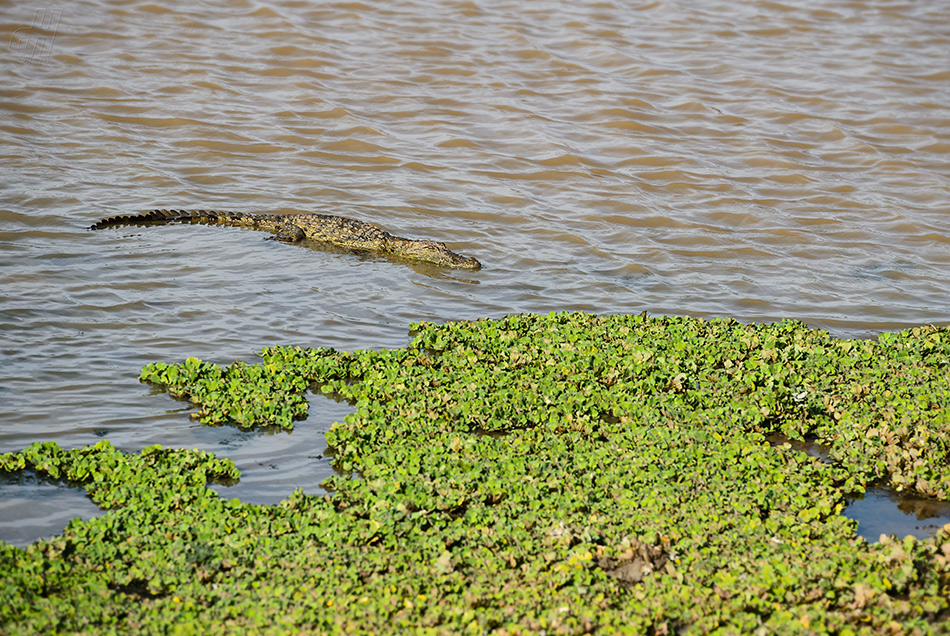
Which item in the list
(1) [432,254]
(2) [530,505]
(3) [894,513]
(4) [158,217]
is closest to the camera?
(2) [530,505]

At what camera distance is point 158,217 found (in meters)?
10.2

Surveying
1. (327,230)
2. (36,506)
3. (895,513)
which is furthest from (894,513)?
(327,230)

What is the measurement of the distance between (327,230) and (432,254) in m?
1.43

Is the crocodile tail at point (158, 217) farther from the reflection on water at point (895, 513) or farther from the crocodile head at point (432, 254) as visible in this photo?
the reflection on water at point (895, 513)

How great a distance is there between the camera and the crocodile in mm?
10008

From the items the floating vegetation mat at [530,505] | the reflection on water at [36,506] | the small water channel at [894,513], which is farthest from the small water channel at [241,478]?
the small water channel at [894,513]

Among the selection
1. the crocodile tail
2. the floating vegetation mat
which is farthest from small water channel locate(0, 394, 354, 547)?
the crocodile tail

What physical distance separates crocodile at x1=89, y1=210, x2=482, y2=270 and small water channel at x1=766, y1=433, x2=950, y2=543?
217 inches

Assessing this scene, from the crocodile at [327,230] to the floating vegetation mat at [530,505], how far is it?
3.22 m

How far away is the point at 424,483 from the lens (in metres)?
5.04

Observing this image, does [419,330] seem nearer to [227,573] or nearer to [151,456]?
[151,456]

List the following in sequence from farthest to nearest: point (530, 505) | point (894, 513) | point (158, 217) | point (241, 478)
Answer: point (158, 217), point (241, 478), point (894, 513), point (530, 505)

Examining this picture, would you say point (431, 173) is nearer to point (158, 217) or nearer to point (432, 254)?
point (432, 254)

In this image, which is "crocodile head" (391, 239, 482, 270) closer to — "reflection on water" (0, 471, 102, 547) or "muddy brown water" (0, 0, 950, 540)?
"muddy brown water" (0, 0, 950, 540)
